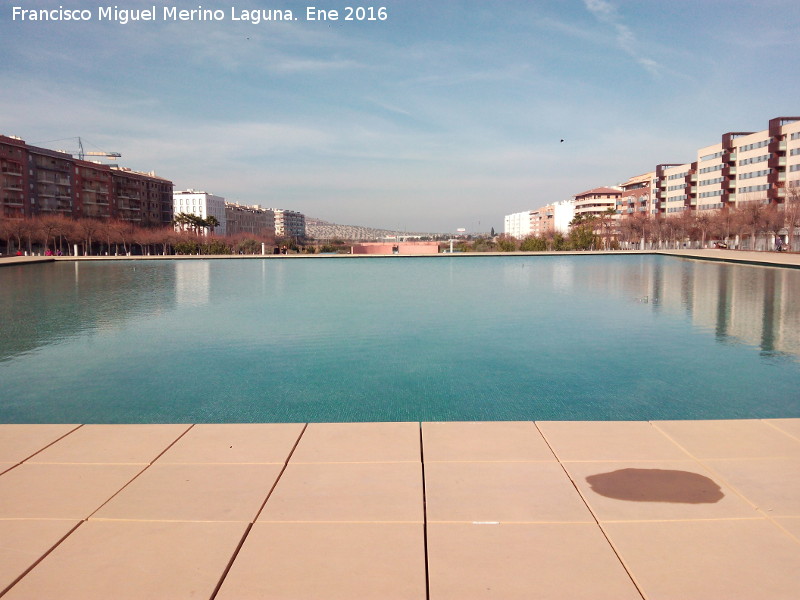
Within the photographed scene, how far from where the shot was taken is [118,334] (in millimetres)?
10633

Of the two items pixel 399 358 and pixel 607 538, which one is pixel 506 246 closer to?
pixel 399 358

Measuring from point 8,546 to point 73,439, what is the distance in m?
1.68

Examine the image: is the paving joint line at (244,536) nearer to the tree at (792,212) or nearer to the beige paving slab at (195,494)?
the beige paving slab at (195,494)

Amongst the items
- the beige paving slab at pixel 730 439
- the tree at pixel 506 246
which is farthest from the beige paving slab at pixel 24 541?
the tree at pixel 506 246

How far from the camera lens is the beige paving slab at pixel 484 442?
3.88m

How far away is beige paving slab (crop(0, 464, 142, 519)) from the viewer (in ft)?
10.3

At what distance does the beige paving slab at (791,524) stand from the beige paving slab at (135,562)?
2.78 metres

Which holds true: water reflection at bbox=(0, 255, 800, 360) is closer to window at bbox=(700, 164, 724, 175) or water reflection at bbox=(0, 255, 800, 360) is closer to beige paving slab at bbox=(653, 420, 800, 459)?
beige paving slab at bbox=(653, 420, 800, 459)

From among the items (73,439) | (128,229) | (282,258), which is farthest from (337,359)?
(128,229)

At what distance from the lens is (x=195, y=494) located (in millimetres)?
3324

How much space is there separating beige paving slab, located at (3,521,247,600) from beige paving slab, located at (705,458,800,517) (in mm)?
2882

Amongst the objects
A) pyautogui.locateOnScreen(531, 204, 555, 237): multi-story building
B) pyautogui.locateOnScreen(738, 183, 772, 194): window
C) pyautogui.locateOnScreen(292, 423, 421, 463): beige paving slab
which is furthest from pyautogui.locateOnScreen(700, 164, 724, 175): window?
pyautogui.locateOnScreen(292, 423, 421, 463): beige paving slab

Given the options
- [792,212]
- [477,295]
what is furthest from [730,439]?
[792,212]

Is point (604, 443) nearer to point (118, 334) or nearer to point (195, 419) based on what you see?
point (195, 419)
